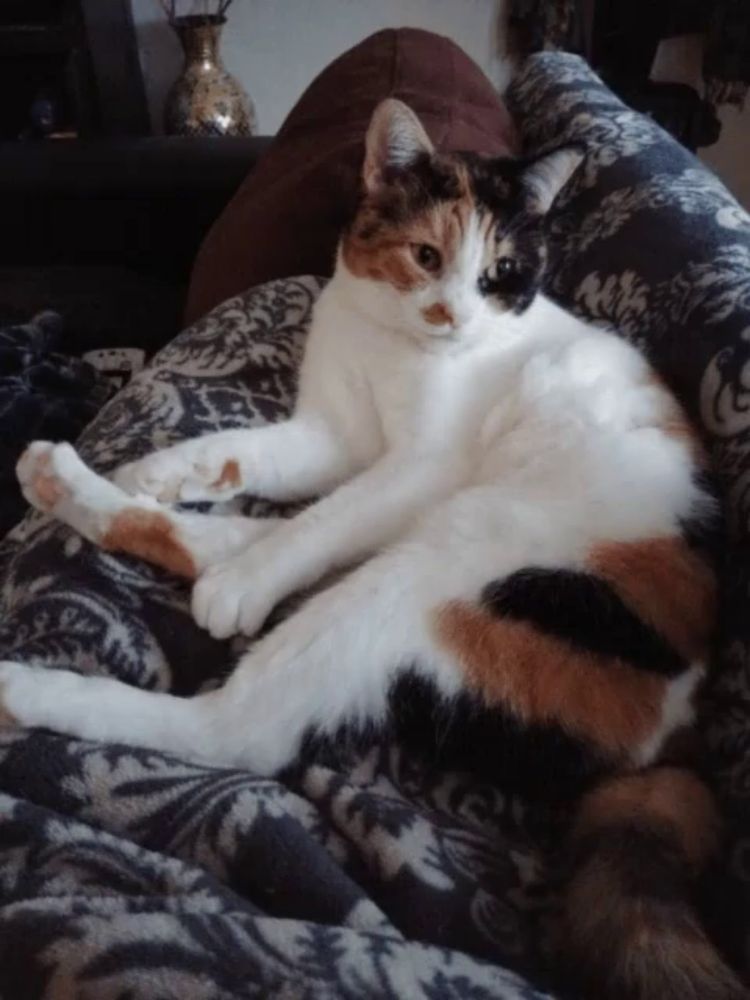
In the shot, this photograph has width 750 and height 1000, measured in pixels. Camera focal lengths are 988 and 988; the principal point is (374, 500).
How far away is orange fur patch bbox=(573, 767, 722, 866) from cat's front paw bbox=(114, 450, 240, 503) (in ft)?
1.83

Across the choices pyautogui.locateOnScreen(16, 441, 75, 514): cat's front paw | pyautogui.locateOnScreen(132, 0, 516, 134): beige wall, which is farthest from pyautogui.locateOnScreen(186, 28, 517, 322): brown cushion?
pyautogui.locateOnScreen(132, 0, 516, 134): beige wall

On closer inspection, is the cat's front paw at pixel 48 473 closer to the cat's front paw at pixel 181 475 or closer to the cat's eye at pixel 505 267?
the cat's front paw at pixel 181 475

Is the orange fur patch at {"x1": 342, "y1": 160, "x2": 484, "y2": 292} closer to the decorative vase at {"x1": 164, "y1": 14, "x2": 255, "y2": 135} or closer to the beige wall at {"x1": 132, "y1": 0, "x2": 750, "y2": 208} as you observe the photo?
the decorative vase at {"x1": 164, "y1": 14, "x2": 255, "y2": 135}

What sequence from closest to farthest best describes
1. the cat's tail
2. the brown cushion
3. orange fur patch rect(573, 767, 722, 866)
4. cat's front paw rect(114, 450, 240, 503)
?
the cat's tail → orange fur patch rect(573, 767, 722, 866) → cat's front paw rect(114, 450, 240, 503) → the brown cushion

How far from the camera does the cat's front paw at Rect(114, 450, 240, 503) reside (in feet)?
3.67

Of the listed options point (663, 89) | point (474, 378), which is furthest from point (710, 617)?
point (663, 89)

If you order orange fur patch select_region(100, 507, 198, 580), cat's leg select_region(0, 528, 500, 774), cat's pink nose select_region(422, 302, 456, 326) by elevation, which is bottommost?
cat's leg select_region(0, 528, 500, 774)

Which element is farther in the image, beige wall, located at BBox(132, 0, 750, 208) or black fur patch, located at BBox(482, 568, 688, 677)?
beige wall, located at BBox(132, 0, 750, 208)

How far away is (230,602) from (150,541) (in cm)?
13

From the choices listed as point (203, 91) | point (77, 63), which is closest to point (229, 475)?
point (203, 91)

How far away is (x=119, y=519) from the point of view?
3.44 ft

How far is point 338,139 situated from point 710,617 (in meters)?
1.12

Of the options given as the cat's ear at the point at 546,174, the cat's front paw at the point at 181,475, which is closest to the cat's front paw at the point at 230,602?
the cat's front paw at the point at 181,475

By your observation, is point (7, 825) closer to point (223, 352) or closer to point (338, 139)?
point (223, 352)
